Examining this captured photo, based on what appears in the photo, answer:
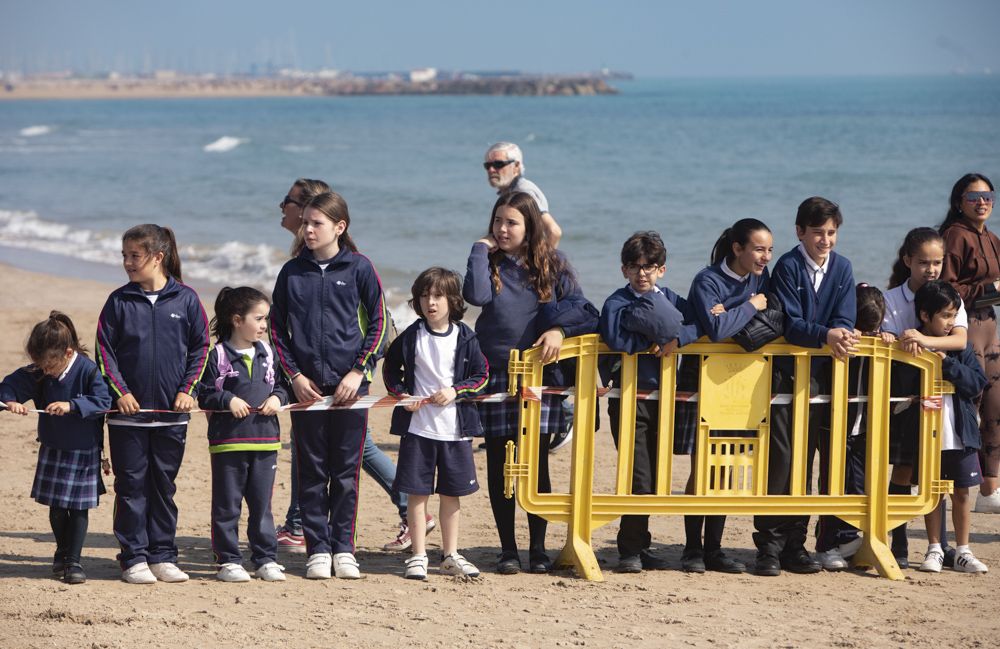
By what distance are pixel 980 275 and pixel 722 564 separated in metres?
2.25

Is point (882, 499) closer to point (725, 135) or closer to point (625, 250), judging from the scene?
point (625, 250)

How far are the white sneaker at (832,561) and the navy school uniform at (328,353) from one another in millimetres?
2421

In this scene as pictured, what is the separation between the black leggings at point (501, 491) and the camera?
6090 mm

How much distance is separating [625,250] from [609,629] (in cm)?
179

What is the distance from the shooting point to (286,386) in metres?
5.90

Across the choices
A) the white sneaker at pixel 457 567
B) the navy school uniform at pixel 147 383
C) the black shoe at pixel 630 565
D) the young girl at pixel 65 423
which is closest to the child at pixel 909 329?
the black shoe at pixel 630 565

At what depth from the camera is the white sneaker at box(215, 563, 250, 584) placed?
5.75m

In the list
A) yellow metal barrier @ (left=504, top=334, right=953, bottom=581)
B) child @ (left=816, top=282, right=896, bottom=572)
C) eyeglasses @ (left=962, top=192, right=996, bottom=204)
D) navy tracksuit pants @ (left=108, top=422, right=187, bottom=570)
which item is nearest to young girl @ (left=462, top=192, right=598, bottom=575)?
yellow metal barrier @ (left=504, top=334, right=953, bottom=581)

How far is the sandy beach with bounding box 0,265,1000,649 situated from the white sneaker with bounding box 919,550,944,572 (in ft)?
0.26

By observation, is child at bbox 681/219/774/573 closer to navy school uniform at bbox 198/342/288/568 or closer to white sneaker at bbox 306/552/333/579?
white sneaker at bbox 306/552/333/579

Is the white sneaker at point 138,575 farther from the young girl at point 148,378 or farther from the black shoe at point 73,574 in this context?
the black shoe at point 73,574

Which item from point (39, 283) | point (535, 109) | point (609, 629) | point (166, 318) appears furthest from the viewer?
point (535, 109)

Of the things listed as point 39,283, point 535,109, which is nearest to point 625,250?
point 39,283

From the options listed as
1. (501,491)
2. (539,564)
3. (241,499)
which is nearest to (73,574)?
(241,499)
